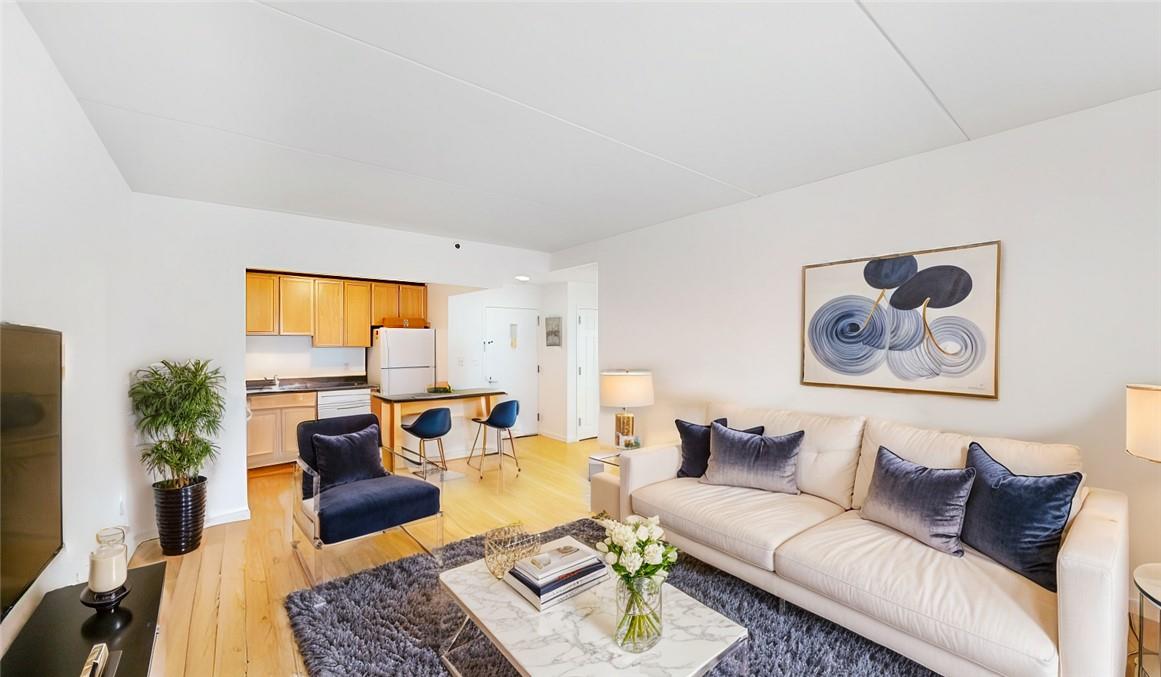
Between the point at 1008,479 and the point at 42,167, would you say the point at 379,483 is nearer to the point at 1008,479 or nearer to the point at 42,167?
the point at 42,167

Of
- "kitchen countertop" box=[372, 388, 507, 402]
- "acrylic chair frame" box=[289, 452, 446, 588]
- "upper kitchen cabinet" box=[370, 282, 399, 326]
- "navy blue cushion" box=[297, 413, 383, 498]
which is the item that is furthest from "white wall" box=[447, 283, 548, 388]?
"acrylic chair frame" box=[289, 452, 446, 588]

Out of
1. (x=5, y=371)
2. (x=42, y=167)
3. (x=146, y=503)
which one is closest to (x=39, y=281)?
(x=42, y=167)

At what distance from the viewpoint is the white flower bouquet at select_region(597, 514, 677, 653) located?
5.37ft

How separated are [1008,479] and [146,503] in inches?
198

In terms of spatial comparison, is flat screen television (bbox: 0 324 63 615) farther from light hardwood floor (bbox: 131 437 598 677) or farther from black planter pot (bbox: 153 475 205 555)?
black planter pot (bbox: 153 475 205 555)

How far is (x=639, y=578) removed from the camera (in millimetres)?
1646

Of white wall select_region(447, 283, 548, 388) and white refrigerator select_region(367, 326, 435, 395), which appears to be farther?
white wall select_region(447, 283, 548, 388)

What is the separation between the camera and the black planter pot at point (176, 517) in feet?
10.1

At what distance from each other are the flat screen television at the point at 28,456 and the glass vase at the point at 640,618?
1.71m

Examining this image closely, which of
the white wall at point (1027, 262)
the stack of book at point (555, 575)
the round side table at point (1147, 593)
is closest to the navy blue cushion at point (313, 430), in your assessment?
the stack of book at point (555, 575)

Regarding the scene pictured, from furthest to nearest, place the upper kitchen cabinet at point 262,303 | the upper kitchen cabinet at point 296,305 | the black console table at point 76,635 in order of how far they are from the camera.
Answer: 1. the upper kitchen cabinet at point 296,305
2. the upper kitchen cabinet at point 262,303
3. the black console table at point 76,635

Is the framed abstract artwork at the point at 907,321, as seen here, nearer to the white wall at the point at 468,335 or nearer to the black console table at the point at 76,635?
the black console table at the point at 76,635

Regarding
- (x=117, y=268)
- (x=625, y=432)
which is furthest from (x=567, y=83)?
(x=117, y=268)

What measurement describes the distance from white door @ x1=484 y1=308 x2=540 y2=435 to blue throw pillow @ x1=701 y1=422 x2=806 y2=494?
396 cm
